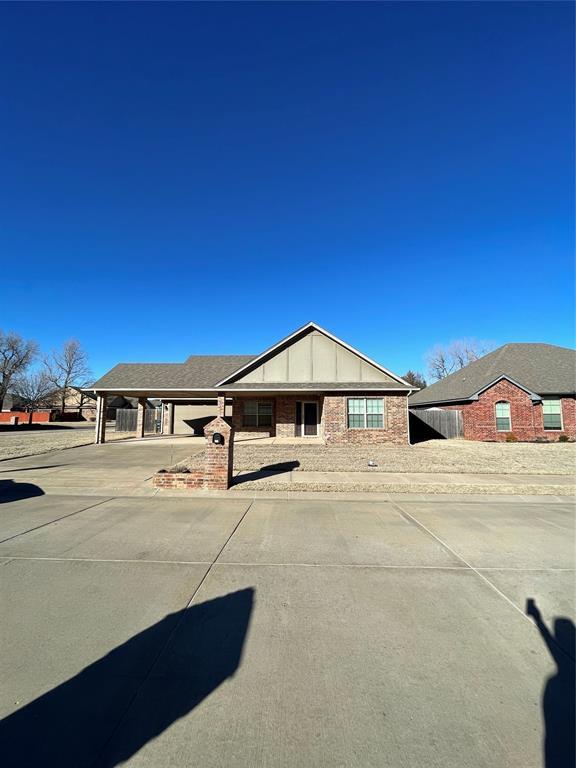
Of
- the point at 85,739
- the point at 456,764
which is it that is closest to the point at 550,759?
the point at 456,764

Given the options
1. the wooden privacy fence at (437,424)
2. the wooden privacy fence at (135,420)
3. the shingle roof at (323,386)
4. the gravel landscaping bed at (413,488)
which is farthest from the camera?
the wooden privacy fence at (135,420)

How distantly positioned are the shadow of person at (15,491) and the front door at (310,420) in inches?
545

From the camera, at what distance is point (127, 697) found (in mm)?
2473

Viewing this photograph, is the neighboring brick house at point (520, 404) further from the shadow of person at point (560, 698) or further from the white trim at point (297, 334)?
the shadow of person at point (560, 698)

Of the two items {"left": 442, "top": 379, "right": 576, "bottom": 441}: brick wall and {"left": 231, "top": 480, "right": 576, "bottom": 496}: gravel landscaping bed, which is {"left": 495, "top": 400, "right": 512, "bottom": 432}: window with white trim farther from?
{"left": 231, "top": 480, "right": 576, "bottom": 496}: gravel landscaping bed

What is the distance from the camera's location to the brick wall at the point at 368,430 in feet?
61.3

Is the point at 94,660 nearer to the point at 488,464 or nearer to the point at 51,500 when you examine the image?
Answer: the point at 51,500

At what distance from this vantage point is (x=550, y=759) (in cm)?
210

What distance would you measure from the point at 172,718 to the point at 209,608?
4.20ft

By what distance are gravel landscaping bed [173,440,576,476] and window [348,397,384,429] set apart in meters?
1.85

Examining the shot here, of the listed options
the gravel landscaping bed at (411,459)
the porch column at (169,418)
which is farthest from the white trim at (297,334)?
the porch column at (169,418)

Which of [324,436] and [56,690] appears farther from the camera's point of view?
[324,436]

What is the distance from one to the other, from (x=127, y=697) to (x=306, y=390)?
1611 centimetres

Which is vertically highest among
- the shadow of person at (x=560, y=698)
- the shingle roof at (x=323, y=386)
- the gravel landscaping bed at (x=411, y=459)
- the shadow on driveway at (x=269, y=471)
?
the shingle roof at (x=323, y=386)
